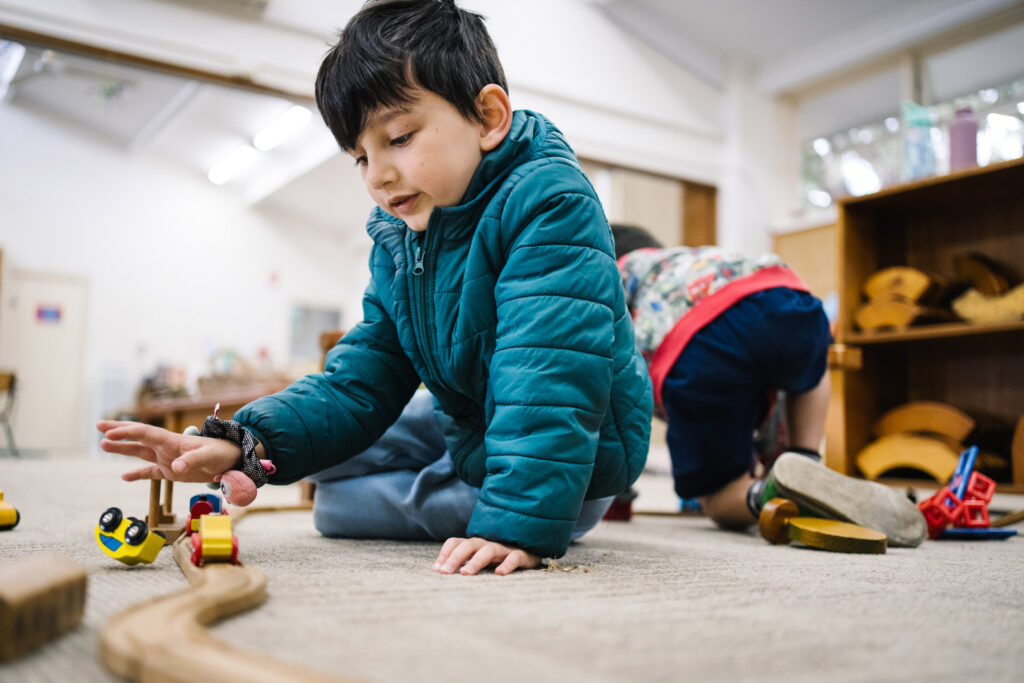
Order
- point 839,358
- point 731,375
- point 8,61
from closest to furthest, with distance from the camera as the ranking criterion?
point 731,375 → point 839,358 → point 8,61

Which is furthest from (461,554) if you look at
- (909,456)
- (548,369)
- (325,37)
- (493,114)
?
(325,37)

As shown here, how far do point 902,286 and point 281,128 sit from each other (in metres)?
4.66

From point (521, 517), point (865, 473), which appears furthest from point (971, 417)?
point (521, 517)

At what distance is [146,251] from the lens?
20.9 feet

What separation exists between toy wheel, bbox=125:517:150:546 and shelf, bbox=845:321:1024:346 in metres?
1.63

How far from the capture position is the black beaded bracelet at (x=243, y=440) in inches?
29.5

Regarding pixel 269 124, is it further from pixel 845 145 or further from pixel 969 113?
pixel 969 113

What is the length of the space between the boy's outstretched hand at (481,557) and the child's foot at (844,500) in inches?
18.7

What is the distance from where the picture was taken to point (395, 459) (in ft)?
3.35

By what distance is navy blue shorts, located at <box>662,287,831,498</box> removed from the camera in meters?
1.20

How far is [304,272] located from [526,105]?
4.20 metres

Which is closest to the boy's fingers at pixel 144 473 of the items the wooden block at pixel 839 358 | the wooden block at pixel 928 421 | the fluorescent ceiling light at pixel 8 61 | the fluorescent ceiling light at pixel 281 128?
the wooden block at pixel 839 358

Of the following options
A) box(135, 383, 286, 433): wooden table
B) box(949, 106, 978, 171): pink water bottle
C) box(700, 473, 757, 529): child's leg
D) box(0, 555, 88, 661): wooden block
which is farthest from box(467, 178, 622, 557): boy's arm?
box(135, 383, 286, 433): wooden table

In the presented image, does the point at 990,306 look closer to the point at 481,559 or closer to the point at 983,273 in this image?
the point at 983,273
